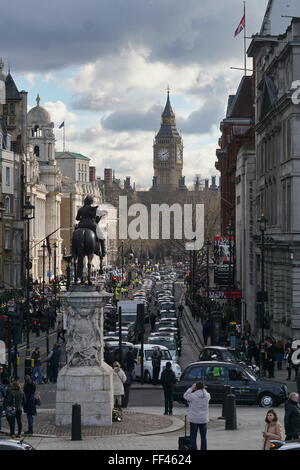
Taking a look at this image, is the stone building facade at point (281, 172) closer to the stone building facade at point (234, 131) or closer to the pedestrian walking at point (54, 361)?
the pedestrian walking at point (54, 361)

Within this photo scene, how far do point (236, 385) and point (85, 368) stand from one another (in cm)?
784

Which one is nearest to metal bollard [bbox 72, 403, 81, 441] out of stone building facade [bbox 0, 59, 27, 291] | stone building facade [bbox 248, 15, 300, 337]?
stone building facade [bbox 248, 15, 300, 337]

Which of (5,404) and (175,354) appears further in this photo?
(175,354)

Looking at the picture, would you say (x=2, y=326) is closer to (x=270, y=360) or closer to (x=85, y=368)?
(x=270, y=360)

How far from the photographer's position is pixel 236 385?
38031 mm

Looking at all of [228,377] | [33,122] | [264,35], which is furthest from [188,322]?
[33,122]

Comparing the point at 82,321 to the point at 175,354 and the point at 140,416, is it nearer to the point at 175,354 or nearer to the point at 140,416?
the point at 140,416

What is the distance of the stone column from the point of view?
1220 inches

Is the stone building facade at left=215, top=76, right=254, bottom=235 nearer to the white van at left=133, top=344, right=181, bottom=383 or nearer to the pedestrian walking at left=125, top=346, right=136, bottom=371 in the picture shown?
the white van at left=133, top=344, right=181, bottom=383

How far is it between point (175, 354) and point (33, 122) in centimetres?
13452

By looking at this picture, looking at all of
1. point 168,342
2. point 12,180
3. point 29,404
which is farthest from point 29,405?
point 12,180

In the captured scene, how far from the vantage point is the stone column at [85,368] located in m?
31.0

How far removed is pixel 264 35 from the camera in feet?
258

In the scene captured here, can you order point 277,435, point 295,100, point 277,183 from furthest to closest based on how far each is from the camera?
1. point 277,183
2. point 295,100
3. point 277,435
